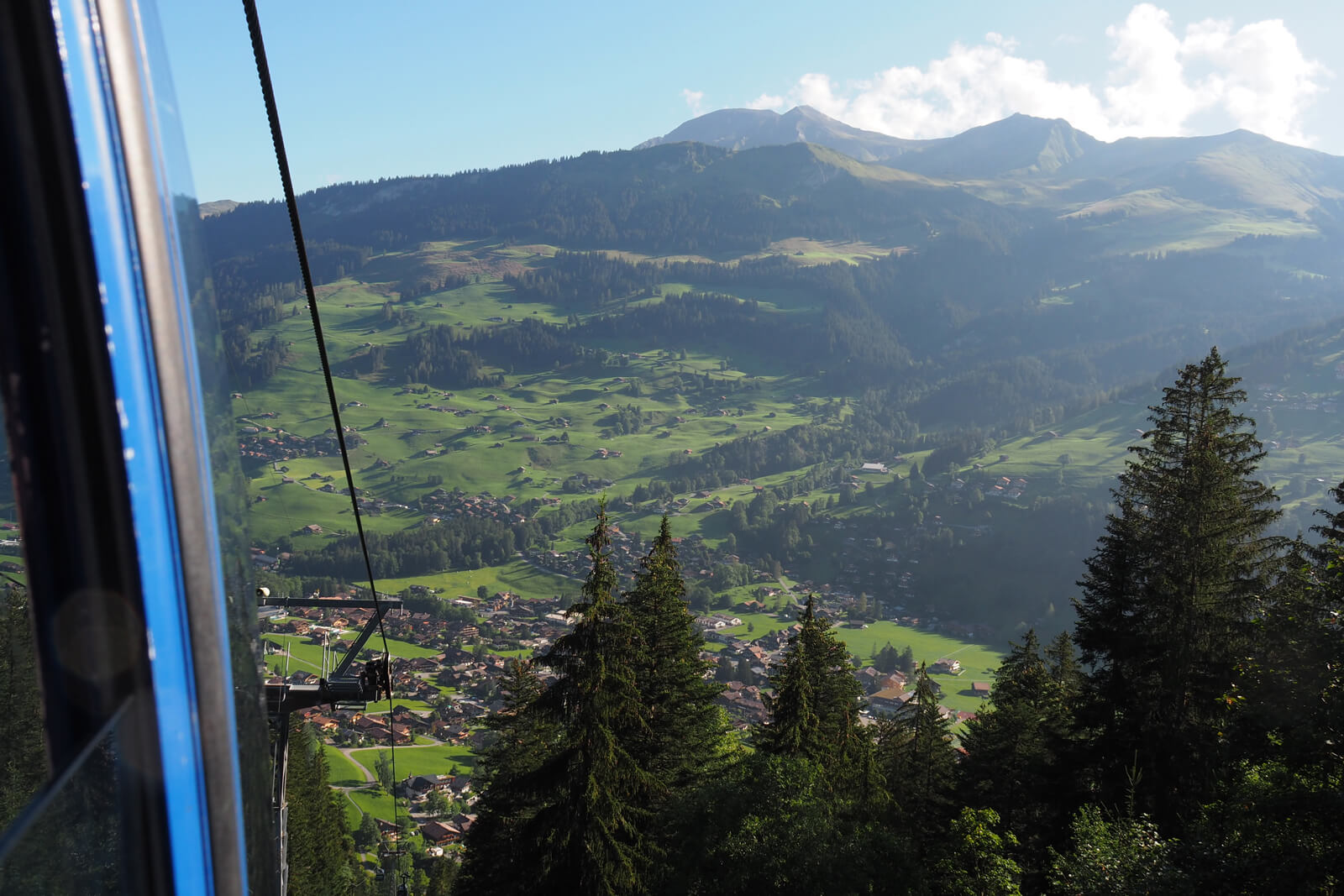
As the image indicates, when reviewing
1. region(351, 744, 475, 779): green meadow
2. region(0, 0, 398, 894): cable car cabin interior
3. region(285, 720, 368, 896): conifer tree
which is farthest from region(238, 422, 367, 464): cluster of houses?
region(351, 744, 475, 779): green meadow

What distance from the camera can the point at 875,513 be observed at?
146875mm

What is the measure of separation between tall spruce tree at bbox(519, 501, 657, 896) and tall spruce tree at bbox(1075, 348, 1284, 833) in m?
8.72

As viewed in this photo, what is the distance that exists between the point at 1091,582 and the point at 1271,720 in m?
5.59

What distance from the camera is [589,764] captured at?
15.5 m

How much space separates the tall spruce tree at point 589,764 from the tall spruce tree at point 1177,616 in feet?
28.6

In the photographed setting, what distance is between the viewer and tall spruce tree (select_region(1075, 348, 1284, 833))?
15.6 metres

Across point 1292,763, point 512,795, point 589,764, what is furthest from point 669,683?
point 1292,763

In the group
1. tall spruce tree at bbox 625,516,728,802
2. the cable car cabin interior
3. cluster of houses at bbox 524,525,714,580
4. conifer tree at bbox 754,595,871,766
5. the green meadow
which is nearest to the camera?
the cable car cabin interior

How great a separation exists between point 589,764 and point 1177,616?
1080 cm

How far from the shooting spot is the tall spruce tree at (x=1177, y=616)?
15.6 metres

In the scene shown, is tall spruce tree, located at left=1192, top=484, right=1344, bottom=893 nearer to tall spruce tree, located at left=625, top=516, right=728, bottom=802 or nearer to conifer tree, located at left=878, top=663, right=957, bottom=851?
conifer tree, located at left=878, top=663, right=957, bottom=851

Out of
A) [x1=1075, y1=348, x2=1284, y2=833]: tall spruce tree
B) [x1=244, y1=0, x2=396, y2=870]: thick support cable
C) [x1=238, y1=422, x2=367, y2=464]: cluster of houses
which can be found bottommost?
[x1=1075, y1=348, x2=1284, y2=833]: tall spruce tree

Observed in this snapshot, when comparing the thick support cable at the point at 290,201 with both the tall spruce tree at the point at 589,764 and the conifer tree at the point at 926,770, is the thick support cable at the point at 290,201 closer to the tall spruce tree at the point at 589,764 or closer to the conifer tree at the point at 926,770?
the tall spruce tree at the point at 589,764

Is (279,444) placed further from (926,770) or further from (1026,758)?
(926,770)
